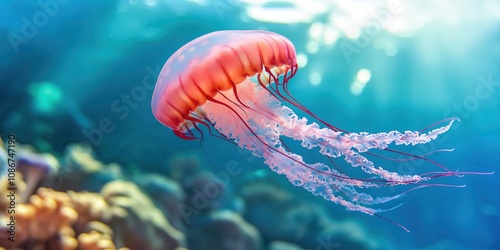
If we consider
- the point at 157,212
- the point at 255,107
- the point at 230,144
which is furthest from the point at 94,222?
the point at 230,144

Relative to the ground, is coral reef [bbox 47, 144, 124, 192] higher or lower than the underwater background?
lower

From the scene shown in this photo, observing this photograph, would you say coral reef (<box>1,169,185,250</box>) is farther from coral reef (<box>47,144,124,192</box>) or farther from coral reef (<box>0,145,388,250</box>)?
coral reef (<box>47,144,124,192</box>)

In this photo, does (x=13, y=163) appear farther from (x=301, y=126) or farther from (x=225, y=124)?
(x=301, y=126)

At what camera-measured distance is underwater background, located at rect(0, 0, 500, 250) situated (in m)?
3.69

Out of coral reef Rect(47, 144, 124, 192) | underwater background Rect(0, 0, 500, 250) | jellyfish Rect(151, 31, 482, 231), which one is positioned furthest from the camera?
underwater background Rect(0, 0, 500, 250)

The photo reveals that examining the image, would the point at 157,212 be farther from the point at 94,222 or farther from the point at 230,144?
the point at 230,144

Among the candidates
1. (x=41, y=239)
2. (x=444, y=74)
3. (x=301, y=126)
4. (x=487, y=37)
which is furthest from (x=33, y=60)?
(x=487, y=37)

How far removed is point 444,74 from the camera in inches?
173

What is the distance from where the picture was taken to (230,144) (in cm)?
421

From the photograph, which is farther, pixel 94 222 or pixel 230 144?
pixel 230 144

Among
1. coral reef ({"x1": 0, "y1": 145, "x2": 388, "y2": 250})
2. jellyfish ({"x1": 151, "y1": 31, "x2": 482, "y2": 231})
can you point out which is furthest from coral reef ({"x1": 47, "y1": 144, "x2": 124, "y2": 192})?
jellyfish ({"x1": 151, "y1": 31, "x2": 482, "y2": 231})

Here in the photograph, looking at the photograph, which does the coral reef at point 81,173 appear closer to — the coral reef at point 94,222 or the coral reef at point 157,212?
the coral reef at point 157,212

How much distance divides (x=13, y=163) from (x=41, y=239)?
2.72 feet

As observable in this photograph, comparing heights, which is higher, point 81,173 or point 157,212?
point 81,173
